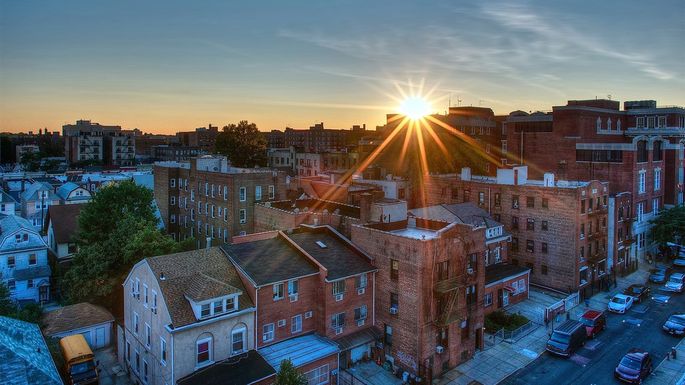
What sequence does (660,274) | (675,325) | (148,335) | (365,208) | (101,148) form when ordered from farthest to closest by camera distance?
(101,148), (660,274), (365,208), (675,325), (148,335)

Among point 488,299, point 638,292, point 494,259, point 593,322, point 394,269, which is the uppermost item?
point 394,269

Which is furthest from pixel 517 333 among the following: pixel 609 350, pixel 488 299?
pixel 609 350

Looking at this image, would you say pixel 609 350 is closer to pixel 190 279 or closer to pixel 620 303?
pixel 620 303

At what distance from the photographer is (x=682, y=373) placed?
3369 centimetres

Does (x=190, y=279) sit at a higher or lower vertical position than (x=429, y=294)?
higher

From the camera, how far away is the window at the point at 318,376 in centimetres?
2997

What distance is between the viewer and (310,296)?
109ft

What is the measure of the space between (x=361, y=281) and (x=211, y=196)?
3165 centimetres

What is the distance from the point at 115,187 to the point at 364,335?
3274 cm

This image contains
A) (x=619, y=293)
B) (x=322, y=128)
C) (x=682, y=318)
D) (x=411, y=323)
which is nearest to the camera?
(x=411, y=323)

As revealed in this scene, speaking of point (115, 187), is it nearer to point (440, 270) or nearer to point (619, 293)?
point (440, 270)

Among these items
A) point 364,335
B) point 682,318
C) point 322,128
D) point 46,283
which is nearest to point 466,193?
point 682,318

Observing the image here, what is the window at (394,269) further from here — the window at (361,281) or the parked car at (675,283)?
the parked car at (675,283)

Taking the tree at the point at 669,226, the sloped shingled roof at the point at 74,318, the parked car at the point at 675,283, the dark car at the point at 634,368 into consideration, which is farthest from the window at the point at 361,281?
the tree at the point at 669,226
